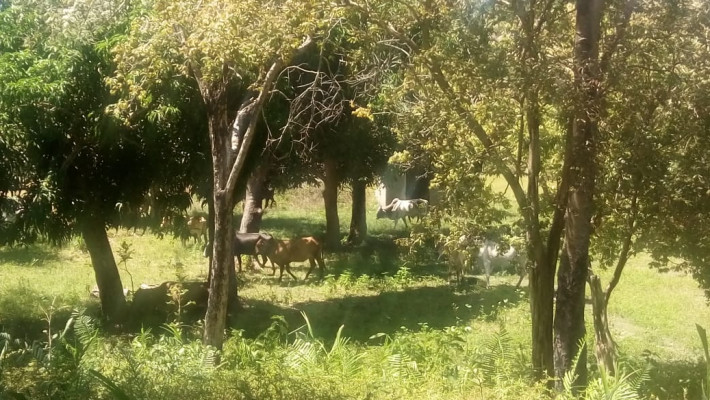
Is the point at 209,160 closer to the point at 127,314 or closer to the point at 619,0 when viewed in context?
the point at 127,314

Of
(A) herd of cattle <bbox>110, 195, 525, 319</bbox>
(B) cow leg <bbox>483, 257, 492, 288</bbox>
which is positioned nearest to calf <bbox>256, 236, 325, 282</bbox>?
(A) herd of cattle <bbox>110, 195, 525, 319</bbox>

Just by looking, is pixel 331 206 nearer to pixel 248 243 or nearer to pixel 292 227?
pixel 292 227

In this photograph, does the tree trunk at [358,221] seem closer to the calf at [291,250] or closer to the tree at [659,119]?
the calf at [291,250]

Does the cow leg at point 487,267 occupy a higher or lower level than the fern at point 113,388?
higher

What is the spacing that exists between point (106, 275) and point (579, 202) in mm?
8945

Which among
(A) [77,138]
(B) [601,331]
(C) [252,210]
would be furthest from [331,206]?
(B) [601,331]

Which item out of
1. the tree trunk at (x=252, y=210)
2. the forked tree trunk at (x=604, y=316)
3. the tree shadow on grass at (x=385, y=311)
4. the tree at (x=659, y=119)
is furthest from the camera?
the tree trunk at (x=252, y=210)

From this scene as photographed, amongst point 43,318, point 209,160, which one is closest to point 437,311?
point 209,160

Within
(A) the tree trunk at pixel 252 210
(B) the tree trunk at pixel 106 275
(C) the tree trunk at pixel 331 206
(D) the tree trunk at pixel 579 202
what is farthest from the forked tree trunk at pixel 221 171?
(C) the tree trunk at pixel 331 206

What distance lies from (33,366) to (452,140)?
177 inches

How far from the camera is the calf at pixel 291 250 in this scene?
1828 centimetres

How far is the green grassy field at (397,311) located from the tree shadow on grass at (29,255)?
33 millimetres

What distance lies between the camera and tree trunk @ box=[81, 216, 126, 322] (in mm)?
13500

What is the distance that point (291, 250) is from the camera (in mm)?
18375
